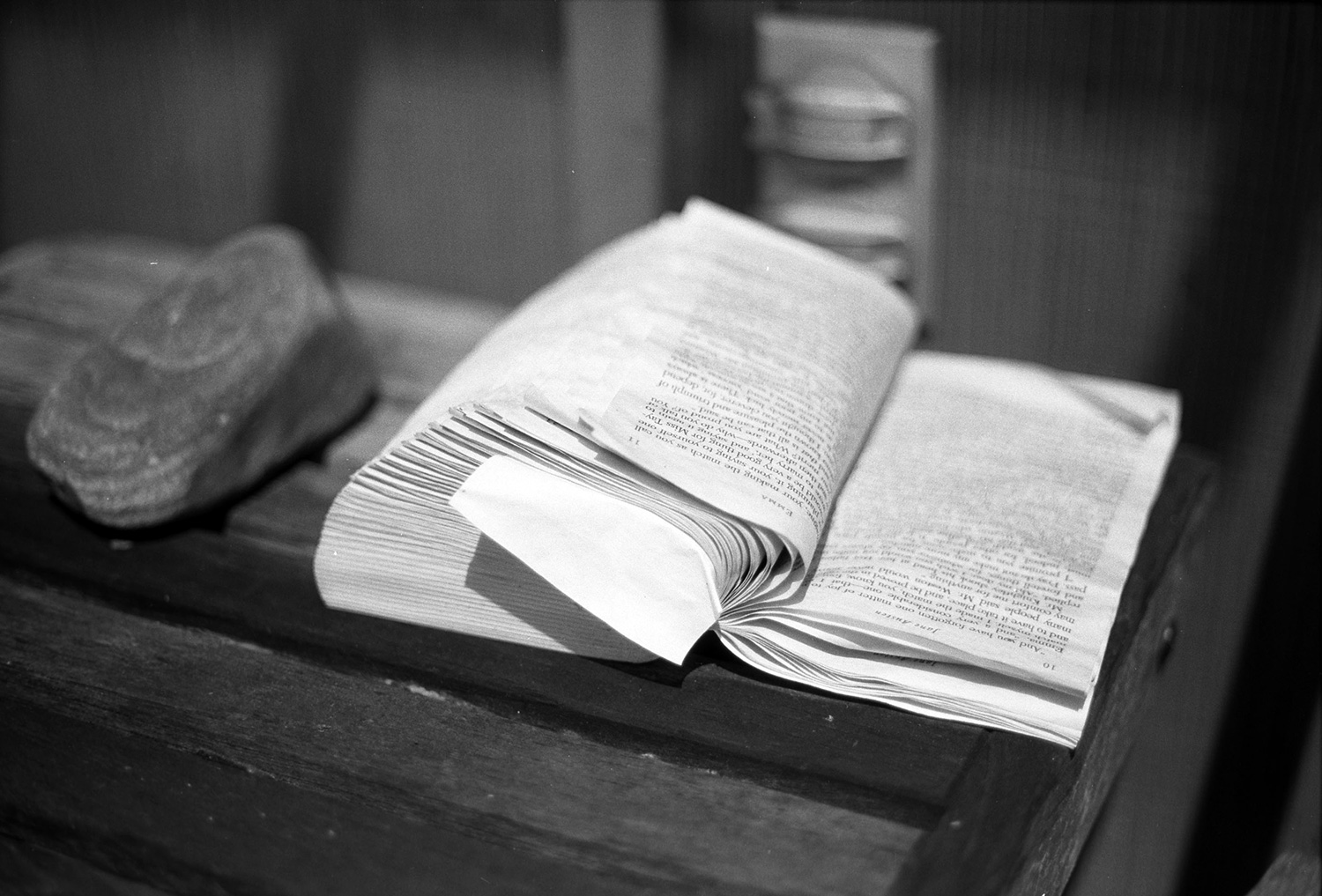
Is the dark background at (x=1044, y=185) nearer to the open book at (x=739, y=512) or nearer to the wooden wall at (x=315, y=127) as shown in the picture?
the wooden wall at (x=315, y=127)

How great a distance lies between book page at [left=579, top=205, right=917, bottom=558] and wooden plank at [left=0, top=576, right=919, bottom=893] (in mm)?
149

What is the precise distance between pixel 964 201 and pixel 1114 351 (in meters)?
0.20

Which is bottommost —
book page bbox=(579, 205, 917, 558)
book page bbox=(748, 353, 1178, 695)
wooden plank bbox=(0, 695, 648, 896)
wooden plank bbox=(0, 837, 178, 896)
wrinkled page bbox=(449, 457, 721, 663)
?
wooden plank bbox=(0, 837, 178, 896)

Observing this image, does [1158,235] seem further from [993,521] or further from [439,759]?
[439,759]

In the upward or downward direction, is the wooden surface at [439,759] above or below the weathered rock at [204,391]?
below

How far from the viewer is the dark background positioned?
1105mm

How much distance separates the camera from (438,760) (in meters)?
0.66

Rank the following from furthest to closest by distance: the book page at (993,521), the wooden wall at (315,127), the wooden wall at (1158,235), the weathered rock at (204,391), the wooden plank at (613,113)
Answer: the wooden wall at (315,127) < the wooden plank at (613,113) < the wooden wall at (1158,235) < the weathered rock at (204,391) < the book page at (993,521)

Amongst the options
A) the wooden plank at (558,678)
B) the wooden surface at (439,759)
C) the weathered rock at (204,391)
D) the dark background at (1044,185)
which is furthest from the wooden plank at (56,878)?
the dark background at (1044,185)

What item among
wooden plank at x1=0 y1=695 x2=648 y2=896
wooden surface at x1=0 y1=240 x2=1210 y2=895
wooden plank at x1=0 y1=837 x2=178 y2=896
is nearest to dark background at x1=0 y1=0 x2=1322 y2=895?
wooden surface at x1=0 y1=240 x2=1210 y2=895

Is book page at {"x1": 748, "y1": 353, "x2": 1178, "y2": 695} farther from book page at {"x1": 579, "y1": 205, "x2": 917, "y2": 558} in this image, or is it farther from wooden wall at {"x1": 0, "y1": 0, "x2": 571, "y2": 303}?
wooden wall at {"x1": 0, "y1": 0, "x2": 571, "y2": 303}

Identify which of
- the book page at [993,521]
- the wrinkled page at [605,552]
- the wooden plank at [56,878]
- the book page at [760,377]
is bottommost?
the wooden plank at [56,878]

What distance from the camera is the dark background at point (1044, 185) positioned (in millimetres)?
1105

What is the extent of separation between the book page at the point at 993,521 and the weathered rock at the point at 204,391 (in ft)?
1.34
